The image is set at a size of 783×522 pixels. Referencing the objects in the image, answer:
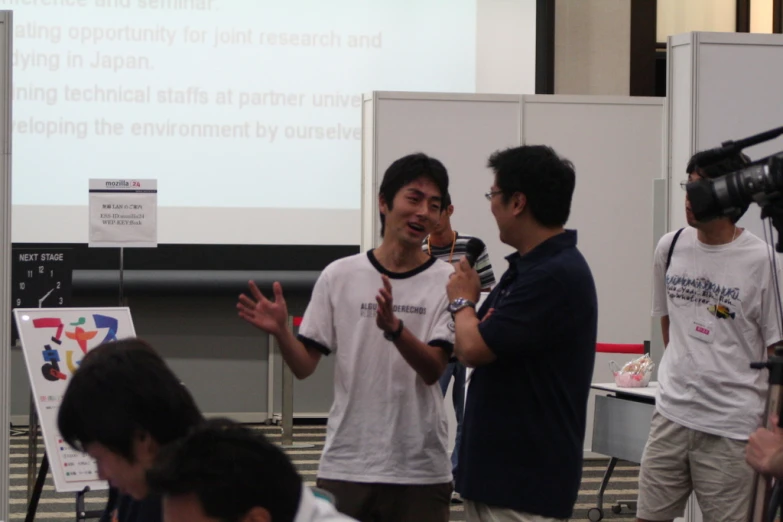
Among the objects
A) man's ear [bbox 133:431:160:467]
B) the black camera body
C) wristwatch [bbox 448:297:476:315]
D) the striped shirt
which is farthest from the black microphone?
the striped shirt

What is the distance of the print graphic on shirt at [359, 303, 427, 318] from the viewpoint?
260 cm

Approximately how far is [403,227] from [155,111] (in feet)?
19.5

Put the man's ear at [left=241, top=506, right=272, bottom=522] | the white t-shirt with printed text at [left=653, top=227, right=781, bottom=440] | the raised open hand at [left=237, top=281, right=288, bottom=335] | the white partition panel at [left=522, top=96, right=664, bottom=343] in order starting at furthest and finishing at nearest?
the white partition panel at [left=522, top=96, right=664, bottom=343]
the white t-shirt with printed text at [left=653, top=227, right=781, bottom=440]
the raised open hand at [left=237, top=281, right=288, bottom=335]
the man's ear at [left=241, top=506, right=272, bottom=522]

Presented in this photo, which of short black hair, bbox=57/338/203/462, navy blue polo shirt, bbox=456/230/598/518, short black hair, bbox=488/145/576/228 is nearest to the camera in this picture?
short black hair, bbox=57/338/203/462

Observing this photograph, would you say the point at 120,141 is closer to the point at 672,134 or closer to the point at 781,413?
the point at 672,134

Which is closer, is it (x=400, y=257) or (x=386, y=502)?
(x=386, y=502)

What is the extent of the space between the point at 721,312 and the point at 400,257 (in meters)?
1.23

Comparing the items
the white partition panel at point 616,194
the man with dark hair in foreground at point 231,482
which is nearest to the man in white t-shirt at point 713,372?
the man with dark hair in foreground at point 231,482

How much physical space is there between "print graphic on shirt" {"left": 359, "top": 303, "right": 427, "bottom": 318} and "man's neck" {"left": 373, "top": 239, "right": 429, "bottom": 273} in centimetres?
9

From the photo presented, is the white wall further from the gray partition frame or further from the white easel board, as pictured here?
the gray partition frame

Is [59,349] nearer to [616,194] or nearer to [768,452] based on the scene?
[768,452]

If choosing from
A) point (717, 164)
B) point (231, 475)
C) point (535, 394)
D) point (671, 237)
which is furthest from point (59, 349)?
point (231, 475)

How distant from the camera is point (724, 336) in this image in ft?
10.9

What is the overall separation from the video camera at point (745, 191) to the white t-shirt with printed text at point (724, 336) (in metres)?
1.07
